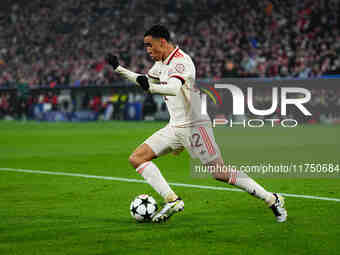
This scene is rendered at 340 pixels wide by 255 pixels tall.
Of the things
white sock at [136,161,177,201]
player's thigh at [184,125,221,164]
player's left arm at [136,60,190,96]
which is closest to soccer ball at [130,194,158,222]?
white sock at [136,161,177,201]

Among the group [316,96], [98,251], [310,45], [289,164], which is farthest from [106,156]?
[310,45]

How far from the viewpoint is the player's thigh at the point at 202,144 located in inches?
263

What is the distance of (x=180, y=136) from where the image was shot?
6789 millimetres

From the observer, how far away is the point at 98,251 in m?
5.20

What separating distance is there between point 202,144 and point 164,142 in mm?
420

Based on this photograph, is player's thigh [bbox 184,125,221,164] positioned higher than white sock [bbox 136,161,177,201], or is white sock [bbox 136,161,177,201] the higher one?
player's thigh [bbox 184,125,221,164]

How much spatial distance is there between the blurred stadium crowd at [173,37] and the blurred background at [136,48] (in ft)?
0.18

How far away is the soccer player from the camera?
260 inches

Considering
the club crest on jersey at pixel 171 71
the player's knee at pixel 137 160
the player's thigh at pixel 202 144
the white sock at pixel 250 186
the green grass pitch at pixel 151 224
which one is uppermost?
the club crest on jersey at pixel 171 71

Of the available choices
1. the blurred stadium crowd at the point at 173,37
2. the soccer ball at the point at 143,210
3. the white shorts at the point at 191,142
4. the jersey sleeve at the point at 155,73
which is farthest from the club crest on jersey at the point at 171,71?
the blurred stadium crowd at the point at 173,37

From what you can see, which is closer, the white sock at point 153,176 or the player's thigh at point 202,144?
the player's thigh at point 202,144

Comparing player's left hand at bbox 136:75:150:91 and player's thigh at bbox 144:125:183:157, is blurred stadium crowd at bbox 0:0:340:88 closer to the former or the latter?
player's thigh at bbox 144:125:183:157

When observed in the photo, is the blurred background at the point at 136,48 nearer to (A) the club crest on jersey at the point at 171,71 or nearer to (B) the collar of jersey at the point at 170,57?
(B) the collar of jersey at the point at 170,57

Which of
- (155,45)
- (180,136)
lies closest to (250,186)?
(180,136)
